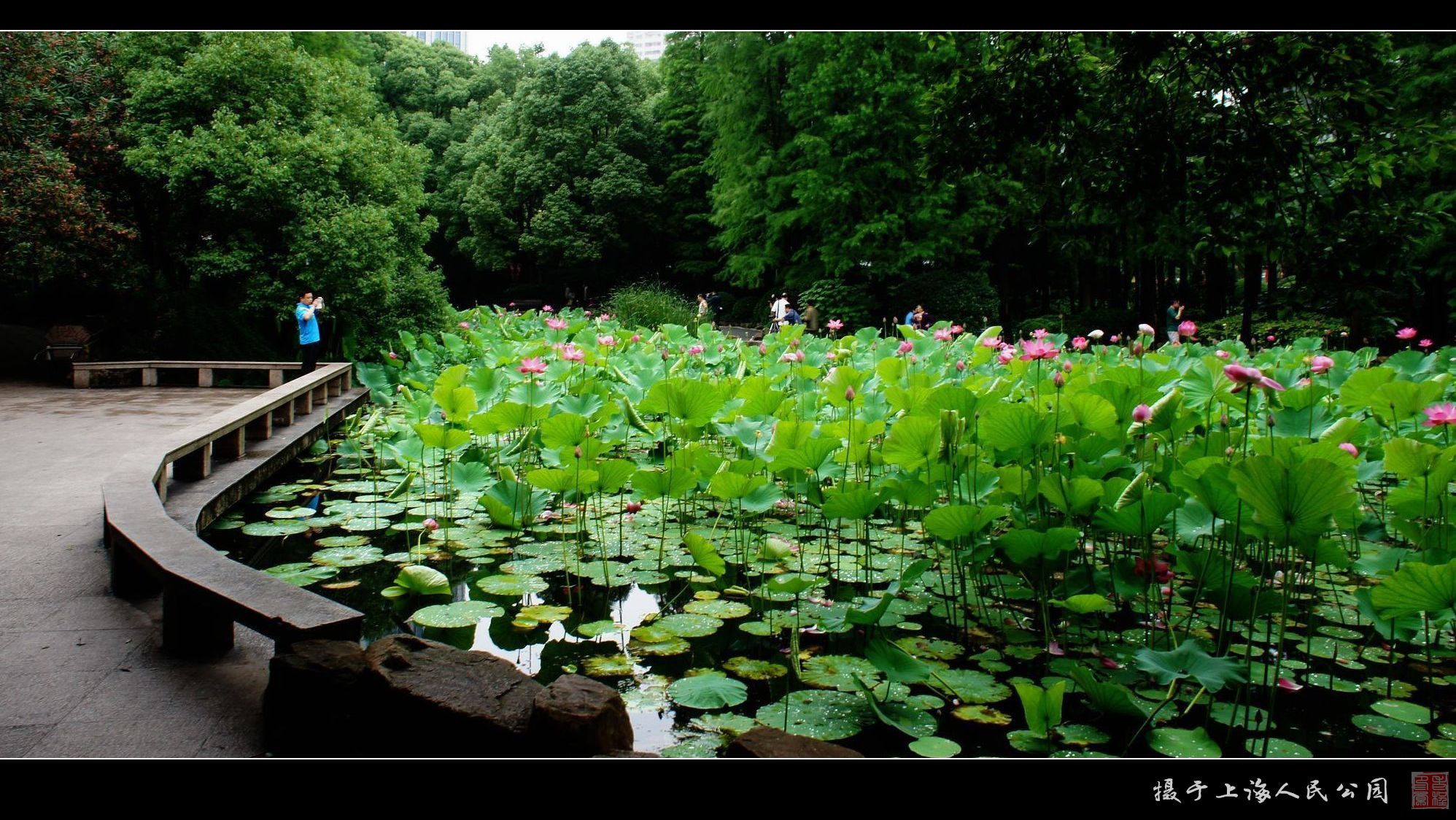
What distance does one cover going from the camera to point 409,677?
196 centimetres

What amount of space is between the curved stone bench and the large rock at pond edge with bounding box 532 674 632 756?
1.84 ft

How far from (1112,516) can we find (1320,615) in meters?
1.10

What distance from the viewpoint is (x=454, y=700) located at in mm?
1889

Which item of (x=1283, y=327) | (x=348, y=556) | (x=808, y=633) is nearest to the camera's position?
(x=808, y=633)

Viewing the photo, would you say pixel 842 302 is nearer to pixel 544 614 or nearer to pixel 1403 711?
pixel 544 614

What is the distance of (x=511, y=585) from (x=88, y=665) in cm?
124

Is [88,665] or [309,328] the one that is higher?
[309,328]

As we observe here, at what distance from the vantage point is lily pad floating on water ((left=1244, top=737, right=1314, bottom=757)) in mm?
2029

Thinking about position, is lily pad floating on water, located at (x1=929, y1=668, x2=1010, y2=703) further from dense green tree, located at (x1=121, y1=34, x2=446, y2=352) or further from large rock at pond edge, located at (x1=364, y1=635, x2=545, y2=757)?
dense green tree, located at (x1=121, y1=34, x2=446, y2=352)

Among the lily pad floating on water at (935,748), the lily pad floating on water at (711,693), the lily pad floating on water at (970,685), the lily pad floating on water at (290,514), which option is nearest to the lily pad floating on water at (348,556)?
the lily pad floating on water at (290,514)

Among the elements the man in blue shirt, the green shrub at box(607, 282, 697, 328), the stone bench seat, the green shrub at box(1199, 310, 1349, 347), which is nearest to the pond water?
the man in blue shirt

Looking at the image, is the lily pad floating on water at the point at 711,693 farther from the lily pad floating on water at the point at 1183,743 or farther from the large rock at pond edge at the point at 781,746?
the lily pad floating on water at the point at 1183,743

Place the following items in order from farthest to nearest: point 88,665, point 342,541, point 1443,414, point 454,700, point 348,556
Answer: point 342,541 < point 348,556 < point 1443,414 < point 88,665 < point 454,700

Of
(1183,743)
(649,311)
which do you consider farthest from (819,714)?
(649,311)
